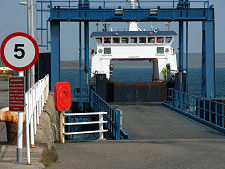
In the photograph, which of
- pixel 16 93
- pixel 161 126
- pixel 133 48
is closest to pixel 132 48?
pixel 133 48

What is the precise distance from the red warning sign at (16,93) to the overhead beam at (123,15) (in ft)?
49.8

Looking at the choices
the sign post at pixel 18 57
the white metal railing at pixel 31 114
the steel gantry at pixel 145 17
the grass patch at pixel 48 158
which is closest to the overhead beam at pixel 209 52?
the steel gantry at pixel 145 17

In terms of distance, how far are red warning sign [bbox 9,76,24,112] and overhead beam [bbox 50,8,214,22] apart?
15176 millimetres

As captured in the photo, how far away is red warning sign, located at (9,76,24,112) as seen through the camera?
7426 millimetres

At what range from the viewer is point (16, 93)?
7473 millimetres

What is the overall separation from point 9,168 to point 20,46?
2.01m

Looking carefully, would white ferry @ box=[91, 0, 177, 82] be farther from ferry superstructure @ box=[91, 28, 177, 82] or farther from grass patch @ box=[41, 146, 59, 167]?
grass patch @ box=[41, 146, 59, 167]

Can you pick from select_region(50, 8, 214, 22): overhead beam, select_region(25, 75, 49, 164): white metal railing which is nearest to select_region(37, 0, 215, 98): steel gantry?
select_region(50, 8, 214, 22): overhead beam

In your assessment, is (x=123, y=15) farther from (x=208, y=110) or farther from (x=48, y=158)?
(x=48, y=158)

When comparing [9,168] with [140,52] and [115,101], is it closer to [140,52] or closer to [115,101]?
[115,101]

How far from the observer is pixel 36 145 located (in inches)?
356

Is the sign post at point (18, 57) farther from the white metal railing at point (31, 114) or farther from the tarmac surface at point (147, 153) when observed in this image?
the tarmac surface at point (147, 153)

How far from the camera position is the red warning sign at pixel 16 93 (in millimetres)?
7426

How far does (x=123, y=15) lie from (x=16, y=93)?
1563cm
